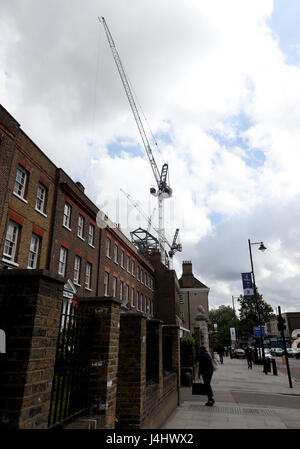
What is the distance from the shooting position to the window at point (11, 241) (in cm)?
1339

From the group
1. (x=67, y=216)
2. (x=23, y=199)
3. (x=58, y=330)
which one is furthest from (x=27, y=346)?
(x=67, y=216)

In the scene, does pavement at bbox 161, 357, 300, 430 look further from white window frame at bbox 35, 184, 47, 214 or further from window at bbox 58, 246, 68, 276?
white window frame at bbox 35, 184, 47, 214

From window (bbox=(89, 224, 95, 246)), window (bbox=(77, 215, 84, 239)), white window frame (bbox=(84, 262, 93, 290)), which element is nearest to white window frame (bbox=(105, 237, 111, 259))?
window (bbox=(89, 224, 95, 246))

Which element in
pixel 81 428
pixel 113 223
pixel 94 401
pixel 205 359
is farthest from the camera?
pixel 113 223

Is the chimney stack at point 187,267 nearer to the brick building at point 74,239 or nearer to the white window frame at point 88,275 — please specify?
the brick building at point 74,239

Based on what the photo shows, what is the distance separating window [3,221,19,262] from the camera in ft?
43.9

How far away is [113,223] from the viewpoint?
87.9 feet

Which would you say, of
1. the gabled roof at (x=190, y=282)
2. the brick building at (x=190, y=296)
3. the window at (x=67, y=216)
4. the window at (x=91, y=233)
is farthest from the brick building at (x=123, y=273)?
A: the gabled roof at (x=190, y=282)

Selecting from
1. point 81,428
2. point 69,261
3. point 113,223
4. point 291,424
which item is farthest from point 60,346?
point 113,223

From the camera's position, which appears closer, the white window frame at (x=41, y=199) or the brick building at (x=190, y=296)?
the white window frame at (x=41, y=199)

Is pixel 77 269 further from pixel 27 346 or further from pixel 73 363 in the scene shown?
pixel 27 346

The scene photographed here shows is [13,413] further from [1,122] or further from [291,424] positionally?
[1,122]

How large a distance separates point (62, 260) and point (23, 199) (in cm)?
482
